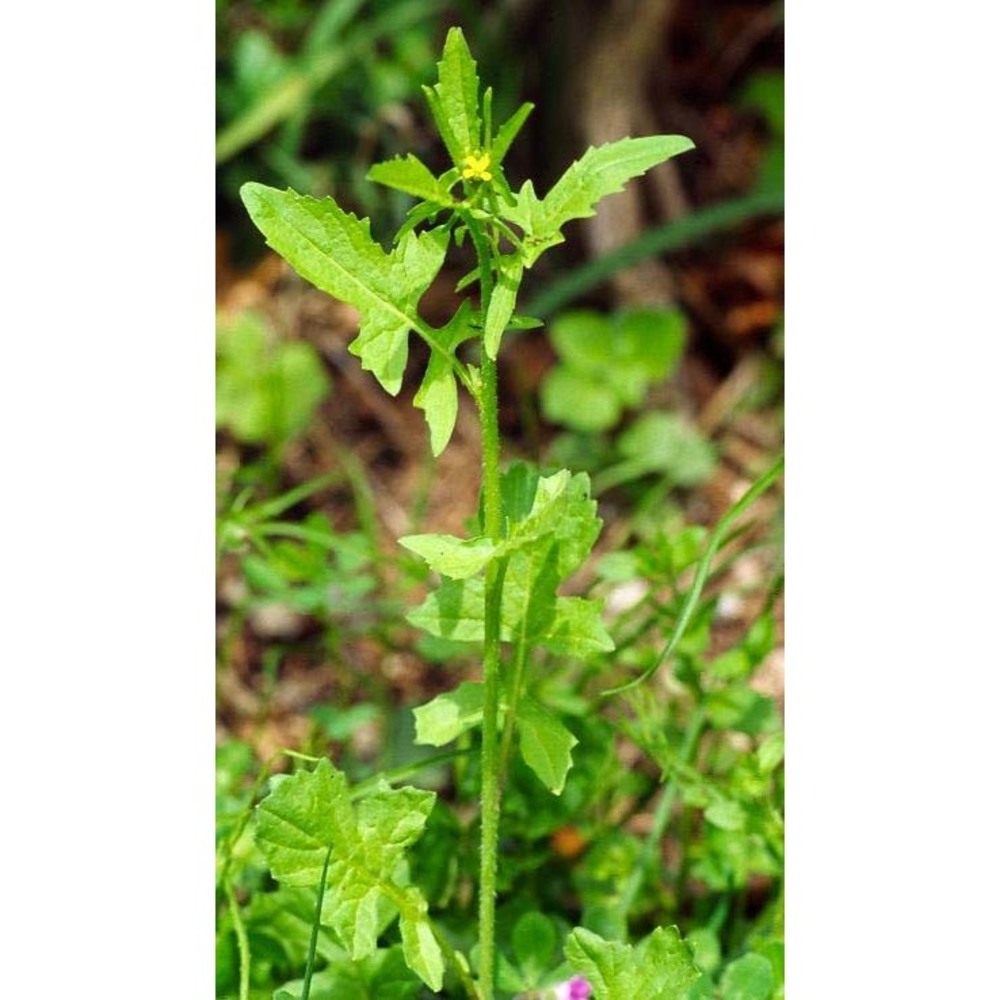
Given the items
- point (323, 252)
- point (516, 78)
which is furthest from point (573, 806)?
point (516, 78)

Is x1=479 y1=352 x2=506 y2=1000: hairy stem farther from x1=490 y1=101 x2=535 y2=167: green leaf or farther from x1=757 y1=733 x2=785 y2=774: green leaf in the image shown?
x1=757 y1=733 x2=785 y2=774: green leaf

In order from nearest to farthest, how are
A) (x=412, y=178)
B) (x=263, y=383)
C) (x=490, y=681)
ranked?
(x=412, y=178)
(x=490, y=681)
(x=263, y=383)

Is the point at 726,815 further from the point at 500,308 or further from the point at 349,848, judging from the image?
the point at 500,308

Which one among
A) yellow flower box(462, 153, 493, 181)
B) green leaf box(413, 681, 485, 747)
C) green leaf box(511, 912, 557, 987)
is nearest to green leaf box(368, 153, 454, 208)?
yellow flower box(462, 153, 493, 181)

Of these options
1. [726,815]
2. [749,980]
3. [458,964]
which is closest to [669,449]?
[726,815]

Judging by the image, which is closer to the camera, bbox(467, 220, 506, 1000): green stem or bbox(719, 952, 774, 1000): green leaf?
bbox(467, 220, 506, 1000): green stem

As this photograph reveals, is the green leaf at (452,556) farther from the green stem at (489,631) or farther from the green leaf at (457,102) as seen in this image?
the green leaf at (457,102)
